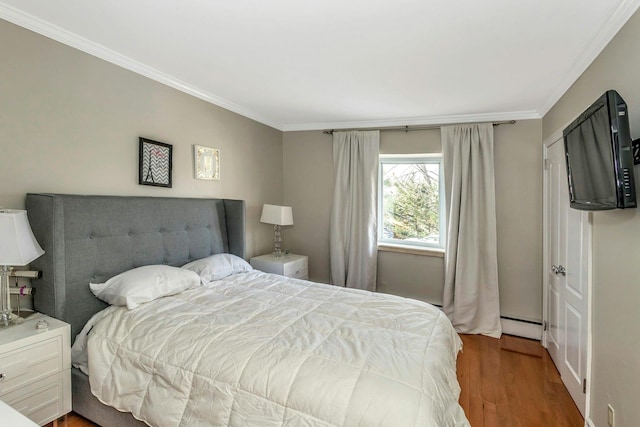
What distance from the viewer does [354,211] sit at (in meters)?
4.00

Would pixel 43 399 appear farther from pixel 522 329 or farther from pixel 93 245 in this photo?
pixel 522 329

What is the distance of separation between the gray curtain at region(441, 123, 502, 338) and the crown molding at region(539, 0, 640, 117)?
0.90 metres

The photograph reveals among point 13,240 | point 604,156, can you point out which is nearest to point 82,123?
point 13,240

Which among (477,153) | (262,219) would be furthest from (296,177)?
(477,153)

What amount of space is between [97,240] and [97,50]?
1.30m

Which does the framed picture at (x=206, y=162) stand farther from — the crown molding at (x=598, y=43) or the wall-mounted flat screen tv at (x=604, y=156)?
the crown molding at (x=598, y=43)

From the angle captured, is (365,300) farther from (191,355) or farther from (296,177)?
(296,177)

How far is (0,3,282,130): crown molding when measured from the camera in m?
1.77

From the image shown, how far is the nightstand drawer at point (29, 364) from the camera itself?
150 centimetres

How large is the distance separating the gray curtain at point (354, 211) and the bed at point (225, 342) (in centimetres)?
147

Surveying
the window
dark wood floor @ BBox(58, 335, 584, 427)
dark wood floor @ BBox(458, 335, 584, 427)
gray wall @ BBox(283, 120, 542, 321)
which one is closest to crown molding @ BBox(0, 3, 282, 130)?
gray wall @ BBox(283, 120, 542, 321)

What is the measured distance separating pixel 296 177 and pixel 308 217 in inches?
23.3

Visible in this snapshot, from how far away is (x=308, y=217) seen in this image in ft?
14.3

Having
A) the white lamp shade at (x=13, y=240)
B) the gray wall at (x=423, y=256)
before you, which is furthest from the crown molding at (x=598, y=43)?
the white lamp shade at (x=13, y=240)
